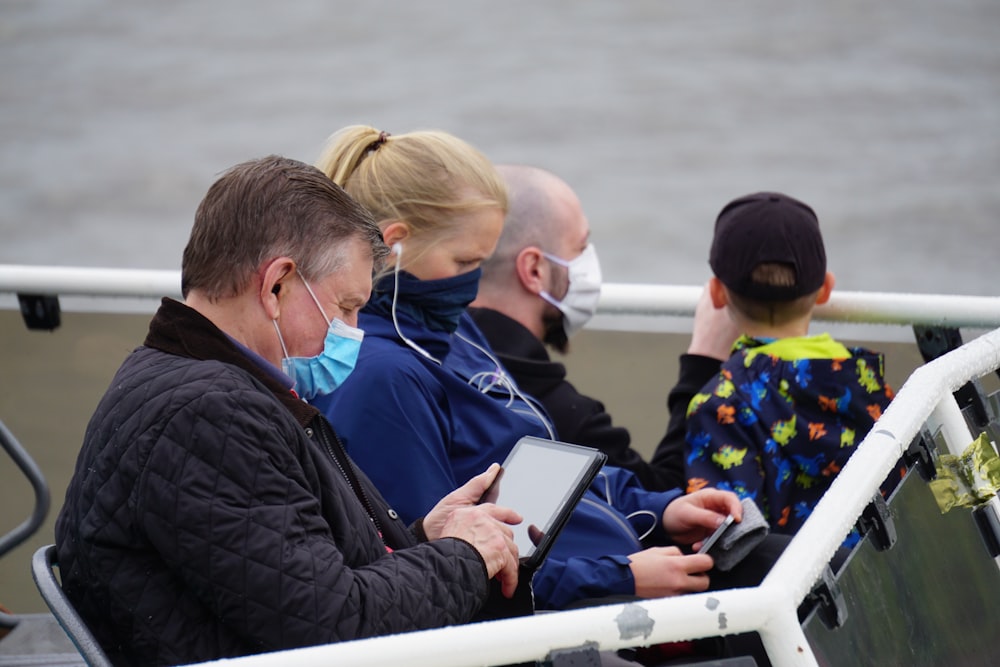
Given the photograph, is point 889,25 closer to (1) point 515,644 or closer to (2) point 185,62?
(2) point 185,62

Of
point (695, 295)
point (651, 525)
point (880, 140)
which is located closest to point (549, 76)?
point (880, 140)

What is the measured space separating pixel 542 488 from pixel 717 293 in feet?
3.80

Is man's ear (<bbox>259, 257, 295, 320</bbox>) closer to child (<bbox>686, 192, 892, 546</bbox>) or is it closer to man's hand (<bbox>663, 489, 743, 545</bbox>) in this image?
man's hand (<bbox>663, 489, 743, 545</bbox>)

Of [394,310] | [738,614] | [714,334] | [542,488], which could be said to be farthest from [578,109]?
[738,614]

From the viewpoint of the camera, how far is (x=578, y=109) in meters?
12.2

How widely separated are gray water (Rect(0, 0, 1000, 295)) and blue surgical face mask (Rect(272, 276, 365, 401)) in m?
6.74

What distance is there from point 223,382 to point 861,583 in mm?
827

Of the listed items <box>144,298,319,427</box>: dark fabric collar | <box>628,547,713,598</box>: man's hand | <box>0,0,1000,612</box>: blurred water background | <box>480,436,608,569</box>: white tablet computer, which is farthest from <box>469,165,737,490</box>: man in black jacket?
<box>0,0,1000,612</box>: blurred water background

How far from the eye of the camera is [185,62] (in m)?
13.5

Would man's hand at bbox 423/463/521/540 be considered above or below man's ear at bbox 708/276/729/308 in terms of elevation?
below

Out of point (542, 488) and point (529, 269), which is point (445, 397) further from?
point (529, 269)

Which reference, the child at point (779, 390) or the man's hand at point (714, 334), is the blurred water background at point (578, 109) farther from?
the child at point (779, 390)

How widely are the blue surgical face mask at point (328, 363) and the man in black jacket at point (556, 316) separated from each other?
963 mm

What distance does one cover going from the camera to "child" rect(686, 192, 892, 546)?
9.22 feet
